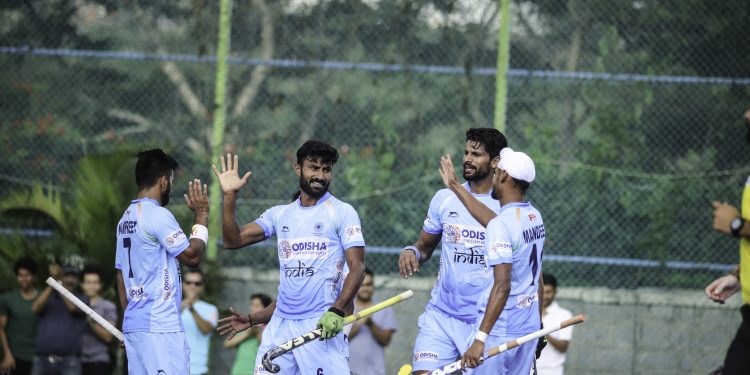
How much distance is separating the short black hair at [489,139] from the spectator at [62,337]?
5551 millimetres

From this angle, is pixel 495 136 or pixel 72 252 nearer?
pixel 495 136

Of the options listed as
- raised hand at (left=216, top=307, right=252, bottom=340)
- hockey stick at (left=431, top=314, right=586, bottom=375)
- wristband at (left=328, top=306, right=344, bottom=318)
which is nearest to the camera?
hockey stick at (left=431, top=314, right=586, bottom=375)

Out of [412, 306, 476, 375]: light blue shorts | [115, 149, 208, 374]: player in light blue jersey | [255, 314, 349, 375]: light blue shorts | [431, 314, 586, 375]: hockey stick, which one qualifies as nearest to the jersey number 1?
[115, 149, 208, 374]: player in light blue jersey

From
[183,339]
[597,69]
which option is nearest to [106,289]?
[183,339]

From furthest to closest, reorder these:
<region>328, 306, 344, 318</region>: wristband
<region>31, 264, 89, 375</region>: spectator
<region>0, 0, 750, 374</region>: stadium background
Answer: <region>0, 0, 750, 374</region>: stadium background → <region>31, 264, 89, 375</region>: spectator → <region>328, 306, 344, 318</region>: wristband

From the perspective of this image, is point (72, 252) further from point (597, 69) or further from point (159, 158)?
point (597, 69)

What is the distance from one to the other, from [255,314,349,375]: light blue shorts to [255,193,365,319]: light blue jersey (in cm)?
8

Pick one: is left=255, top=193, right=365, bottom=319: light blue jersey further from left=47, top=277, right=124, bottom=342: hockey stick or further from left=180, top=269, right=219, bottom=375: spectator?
left=180, top=269, right=219, bottom=375: spectator

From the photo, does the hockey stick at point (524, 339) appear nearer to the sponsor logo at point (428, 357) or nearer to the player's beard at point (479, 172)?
the sponsor logo at point (428, 357)

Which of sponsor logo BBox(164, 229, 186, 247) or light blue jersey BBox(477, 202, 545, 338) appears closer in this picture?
light blue jersey BBox(477, 202, 545, 338)

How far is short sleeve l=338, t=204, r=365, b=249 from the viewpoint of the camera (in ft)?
30.0

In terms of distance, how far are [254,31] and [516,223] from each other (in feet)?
23.8

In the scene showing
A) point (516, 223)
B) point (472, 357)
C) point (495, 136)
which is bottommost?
point (472, 357)

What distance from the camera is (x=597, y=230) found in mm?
14258
